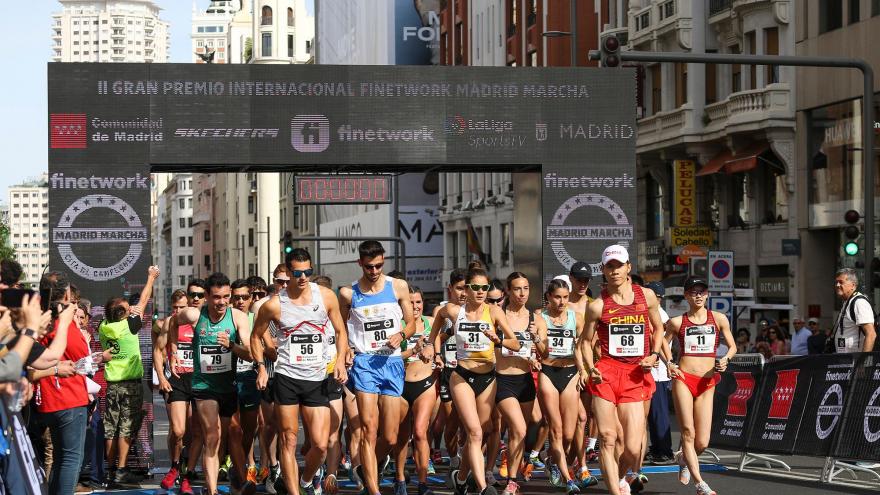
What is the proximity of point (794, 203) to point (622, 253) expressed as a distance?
A: 24111 mm

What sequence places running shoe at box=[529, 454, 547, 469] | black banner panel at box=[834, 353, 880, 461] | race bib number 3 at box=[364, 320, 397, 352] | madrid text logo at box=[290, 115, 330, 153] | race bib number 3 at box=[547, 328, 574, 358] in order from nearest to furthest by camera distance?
1. race bib number 3 at box=[364, 320, 397, 352]
2. race bib number 3 at box=[547, 328, 574, 358]
3. black banner panel at box=[834, 353, 880, 461]
4. running shoe at box=[529, 454, 547, 469]
5. madrid text logo at box=[290, 115, 330, 153]

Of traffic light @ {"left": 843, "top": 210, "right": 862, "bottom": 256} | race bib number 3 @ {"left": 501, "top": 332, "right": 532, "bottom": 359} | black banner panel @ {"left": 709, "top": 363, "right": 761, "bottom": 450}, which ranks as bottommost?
black banner panel @ {"left": 709, "top": 363, "right": 761, "bottom": 450}

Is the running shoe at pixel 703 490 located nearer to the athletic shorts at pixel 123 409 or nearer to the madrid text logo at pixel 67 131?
the athletic shorts at pixel 123 409

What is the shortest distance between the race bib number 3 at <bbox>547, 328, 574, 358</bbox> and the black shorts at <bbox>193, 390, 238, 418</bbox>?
2.76m

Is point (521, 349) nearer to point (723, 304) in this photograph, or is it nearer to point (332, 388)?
point (332, 388)

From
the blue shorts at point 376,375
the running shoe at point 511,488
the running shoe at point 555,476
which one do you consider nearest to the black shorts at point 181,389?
the blue shorts at point 376,375

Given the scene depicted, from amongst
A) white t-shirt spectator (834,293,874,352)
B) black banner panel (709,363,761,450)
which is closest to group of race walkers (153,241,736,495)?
white t-shirt spectator (834,293,874,352)

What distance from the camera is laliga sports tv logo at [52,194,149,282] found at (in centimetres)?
2041

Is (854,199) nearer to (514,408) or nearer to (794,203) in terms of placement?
(794,203)

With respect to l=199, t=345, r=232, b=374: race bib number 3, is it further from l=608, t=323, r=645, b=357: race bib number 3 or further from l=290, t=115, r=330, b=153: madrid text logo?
l=290, t=115, r=330, b=153: madrid text logo

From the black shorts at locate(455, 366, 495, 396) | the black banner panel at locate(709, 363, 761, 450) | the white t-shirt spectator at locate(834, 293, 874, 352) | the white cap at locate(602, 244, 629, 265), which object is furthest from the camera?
the black banner panel at locate(709, 363, 761, 450)

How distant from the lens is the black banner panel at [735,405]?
16.8 m

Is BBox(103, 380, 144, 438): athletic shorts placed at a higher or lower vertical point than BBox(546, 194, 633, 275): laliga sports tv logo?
lower

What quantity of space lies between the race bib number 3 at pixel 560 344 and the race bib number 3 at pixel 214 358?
2779mm
